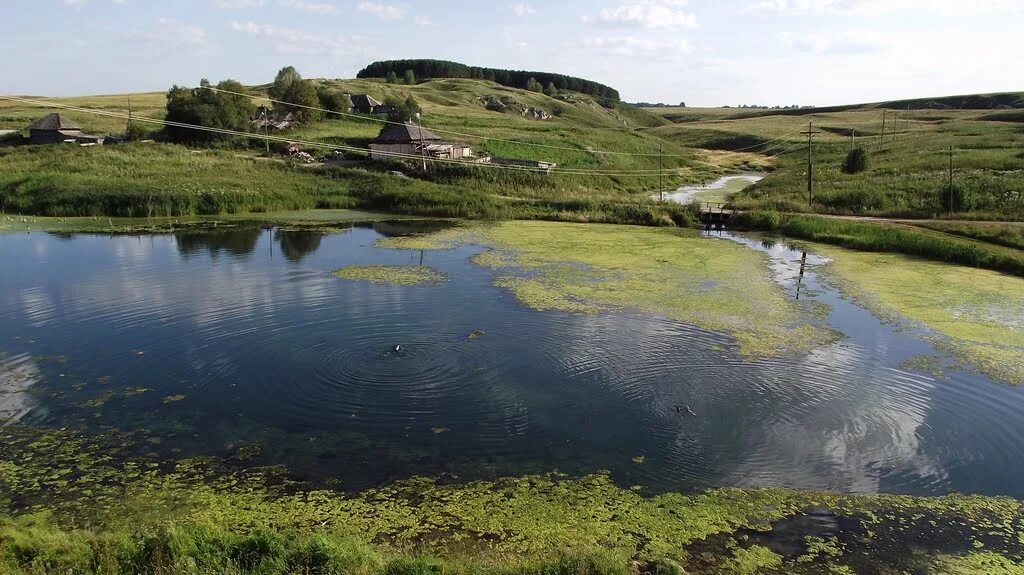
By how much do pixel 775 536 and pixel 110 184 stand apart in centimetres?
4242

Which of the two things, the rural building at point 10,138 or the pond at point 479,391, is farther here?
the rural building at point 10,138

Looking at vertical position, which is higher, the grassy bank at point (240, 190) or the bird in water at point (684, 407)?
the grassy bank at point (240, 190)

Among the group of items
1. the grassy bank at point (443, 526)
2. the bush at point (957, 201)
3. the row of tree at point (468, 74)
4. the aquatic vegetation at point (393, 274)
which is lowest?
the grassy bank at point (443, 526)

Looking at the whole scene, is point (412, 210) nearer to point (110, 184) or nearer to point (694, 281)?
point (110, 184)

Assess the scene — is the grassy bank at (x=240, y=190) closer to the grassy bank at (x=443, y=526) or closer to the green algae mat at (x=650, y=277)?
the green algae mat at (x=650, y=277)

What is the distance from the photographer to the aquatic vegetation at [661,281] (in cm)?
1973

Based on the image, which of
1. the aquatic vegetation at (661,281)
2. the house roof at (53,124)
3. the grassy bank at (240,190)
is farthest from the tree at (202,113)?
the aquatic vegetation at (661,281)

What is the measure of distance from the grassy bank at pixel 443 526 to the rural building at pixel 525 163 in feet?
141

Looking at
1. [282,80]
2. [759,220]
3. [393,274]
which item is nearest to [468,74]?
[282,80]

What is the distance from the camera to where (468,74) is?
488ft

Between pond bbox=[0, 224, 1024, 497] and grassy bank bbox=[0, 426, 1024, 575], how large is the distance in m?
0.61

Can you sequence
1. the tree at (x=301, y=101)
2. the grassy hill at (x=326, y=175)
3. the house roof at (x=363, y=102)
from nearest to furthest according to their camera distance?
the grassy hill at (x=326, y=175) < the tree at (x=301, y=101) < the house roof at (x=363, y=102)

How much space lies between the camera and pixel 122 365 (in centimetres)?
1611

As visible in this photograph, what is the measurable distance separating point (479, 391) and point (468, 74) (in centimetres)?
14255
